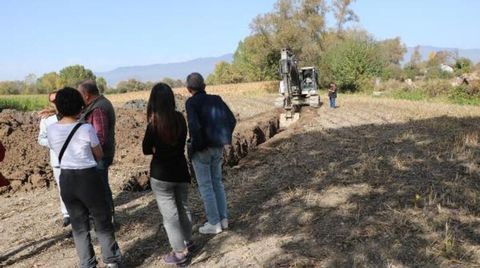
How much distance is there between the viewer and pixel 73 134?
3916 mm

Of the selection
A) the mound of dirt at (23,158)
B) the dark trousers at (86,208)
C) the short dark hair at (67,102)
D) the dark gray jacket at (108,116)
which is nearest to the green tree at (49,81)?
the mound of dirt at (23,158)

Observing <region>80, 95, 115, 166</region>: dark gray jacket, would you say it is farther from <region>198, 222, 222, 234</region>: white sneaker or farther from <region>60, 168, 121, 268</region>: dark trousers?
<region>198, 222, 222, 234</region>: white sneaker

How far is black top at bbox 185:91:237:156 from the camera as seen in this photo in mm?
4586

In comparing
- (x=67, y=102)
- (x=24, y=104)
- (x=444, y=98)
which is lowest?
(x=444, y=98)

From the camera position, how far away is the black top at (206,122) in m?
4.59

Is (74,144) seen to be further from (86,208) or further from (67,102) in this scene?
(86,208)

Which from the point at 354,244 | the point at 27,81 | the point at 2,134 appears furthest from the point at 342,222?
the point at 27,81

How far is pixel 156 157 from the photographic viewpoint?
4.18 metres

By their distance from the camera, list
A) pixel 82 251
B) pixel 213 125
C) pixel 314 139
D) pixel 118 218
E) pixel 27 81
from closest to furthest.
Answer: pixel 82 251, pixel 213 125, pixel 118 218, pixel 314 139, pixel 27 81

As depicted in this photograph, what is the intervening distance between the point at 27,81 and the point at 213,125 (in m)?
86.1

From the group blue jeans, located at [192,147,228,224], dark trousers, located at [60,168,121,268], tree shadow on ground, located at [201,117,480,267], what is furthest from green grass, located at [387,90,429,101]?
dark trousers, located at [60,168,121,268]

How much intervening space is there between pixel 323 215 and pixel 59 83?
303ft

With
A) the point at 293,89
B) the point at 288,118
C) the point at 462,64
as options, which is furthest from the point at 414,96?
the point at 462,64

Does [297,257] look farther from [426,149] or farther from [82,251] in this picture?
[426,149]
